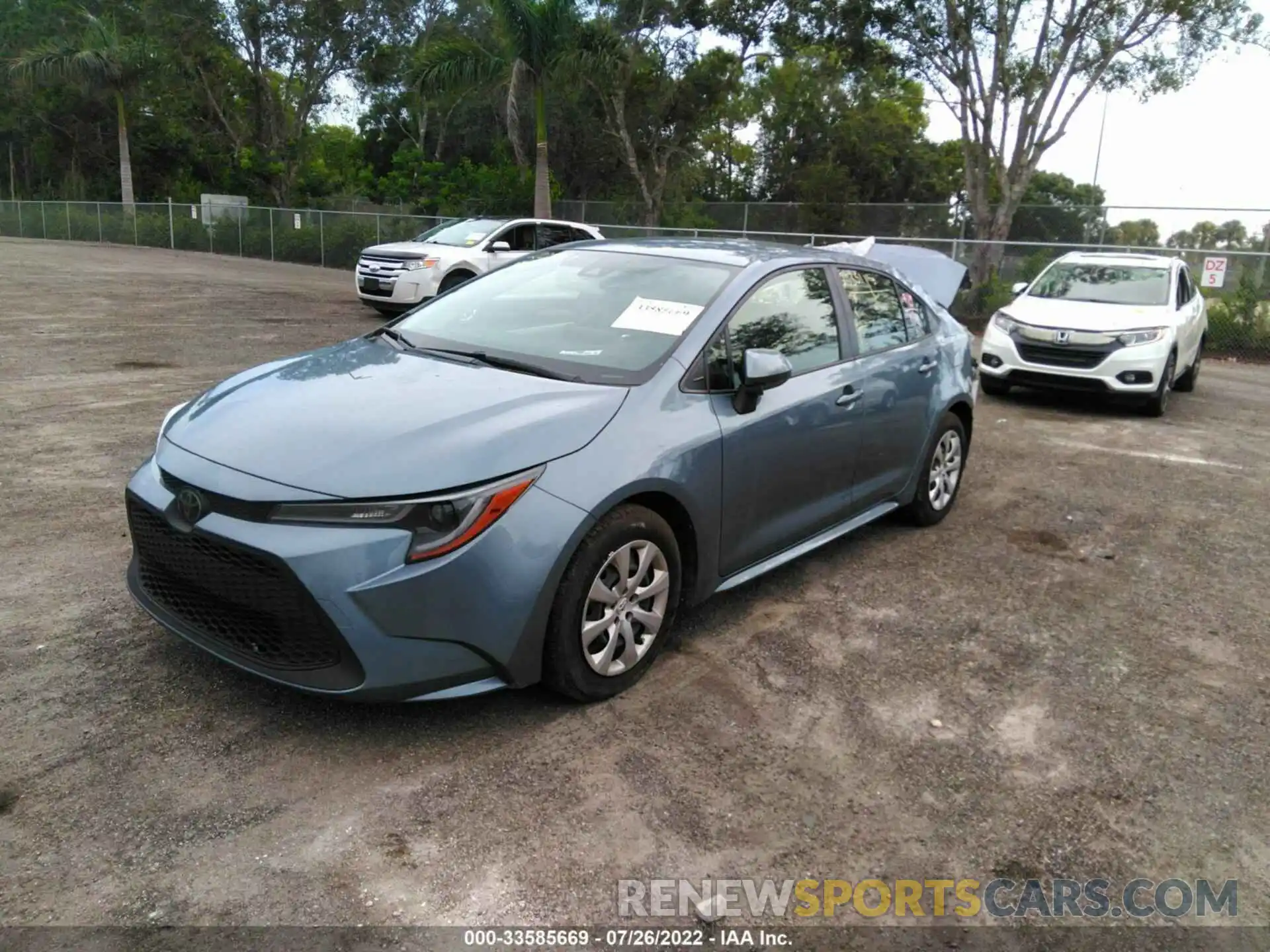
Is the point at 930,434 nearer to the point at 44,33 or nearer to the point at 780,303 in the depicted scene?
the point at 780,303

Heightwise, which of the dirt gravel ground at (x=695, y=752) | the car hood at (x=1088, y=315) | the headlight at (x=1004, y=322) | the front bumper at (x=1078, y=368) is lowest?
the dirt gravel ground at (x=695, y=752)

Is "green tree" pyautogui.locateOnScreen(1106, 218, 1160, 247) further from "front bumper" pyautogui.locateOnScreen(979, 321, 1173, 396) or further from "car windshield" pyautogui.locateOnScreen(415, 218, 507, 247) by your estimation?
"car windshield" pyautogui.locateOnScreen(415, 218, 507, 247)

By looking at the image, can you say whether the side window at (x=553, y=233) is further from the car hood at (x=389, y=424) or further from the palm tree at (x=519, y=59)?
the car hood at (x=389, y=424)

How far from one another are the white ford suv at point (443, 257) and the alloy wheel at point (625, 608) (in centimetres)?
1071

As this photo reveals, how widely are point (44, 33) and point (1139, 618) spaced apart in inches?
2144

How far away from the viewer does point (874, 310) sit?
523cm

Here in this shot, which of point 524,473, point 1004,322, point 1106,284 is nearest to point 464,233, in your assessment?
point 1004,322

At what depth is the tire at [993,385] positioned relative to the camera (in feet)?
34.8

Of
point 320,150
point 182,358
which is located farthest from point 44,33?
point 182,358

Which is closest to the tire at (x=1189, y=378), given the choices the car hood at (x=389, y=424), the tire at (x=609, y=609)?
the tire at (x=609, y=609)

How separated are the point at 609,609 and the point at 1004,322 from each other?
27.8ft

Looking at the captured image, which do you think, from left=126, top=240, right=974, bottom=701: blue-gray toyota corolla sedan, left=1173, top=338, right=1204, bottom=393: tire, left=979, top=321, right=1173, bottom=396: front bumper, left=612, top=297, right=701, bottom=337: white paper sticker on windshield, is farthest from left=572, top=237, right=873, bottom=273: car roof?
left=1173, top=338, right=1204, bottom=393: tire

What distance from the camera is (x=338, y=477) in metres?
3.11

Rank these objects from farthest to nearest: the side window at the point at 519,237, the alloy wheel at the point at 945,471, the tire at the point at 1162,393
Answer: the side window at the point at 519,237 → the tire at the point at 1162,393 → the alloy wheel at the point at 945,471
